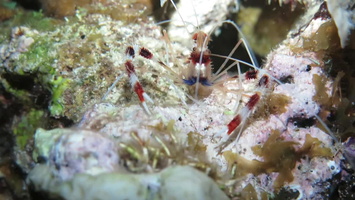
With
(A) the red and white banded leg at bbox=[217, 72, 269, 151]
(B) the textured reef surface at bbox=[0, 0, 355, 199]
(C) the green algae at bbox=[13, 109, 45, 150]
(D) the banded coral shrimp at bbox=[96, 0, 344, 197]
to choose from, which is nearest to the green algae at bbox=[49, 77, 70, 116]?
(B) the textured reef surface at bbox=[0, 0, 355, 199]

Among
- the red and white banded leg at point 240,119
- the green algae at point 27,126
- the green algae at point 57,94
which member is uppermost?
the green algae at point 57,94

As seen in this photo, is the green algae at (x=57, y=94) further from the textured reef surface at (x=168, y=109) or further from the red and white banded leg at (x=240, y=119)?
the red and white banded leg at (x=240, y=119)

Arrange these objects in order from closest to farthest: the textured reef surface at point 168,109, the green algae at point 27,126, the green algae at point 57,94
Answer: the textured reef surface at point 168,109
the green algae at point 57,94
the green algae at point 27,126

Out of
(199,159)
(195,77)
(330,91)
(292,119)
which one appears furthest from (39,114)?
(330,91)

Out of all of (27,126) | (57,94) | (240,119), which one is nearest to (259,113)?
(240,119)

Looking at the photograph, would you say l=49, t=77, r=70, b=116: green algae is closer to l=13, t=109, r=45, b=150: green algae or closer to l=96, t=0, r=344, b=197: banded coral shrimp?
l=13, t=109, r=45, b=150: green algae

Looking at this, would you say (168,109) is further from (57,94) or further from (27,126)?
(27,126)

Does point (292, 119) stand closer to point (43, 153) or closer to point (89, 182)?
point (89, 182)

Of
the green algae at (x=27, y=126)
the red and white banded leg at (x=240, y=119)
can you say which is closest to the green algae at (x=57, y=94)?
the green algae at (x=27, y=126)
